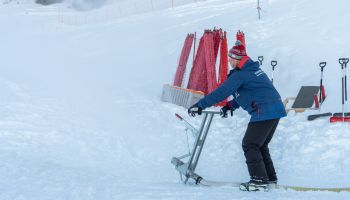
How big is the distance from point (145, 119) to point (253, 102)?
490 cm

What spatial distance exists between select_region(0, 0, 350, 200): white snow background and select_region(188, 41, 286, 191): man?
34 centimetres

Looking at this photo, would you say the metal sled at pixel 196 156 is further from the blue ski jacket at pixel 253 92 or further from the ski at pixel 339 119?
the ski at pixel 339 119

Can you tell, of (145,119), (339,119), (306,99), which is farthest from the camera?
(145,119)

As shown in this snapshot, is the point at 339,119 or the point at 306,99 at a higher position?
the point at 306,99

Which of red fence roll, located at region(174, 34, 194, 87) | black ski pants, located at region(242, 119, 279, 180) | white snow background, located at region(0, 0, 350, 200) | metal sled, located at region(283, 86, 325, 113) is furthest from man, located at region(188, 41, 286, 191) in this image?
red fence roll, located at region(174, 34, 194, 87)

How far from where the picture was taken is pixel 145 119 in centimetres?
1030

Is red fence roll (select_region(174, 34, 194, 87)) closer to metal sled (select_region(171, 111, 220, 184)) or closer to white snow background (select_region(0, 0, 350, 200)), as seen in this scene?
white snow background (select_region(0, 0, 350, 200))

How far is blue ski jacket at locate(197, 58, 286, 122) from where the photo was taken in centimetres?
556

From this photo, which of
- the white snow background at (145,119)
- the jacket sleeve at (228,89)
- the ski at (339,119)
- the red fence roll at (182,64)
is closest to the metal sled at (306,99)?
the white snow background at (145,119)

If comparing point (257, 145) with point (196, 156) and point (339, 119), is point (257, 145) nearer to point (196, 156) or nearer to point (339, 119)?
point (196, 156)

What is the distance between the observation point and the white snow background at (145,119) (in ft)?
19.8

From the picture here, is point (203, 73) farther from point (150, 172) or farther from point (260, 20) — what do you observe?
point (260, 20)

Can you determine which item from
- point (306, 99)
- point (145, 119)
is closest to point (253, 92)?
point (306, 99)

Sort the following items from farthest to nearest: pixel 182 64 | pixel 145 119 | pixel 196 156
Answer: pixel 182 64, pixel 145 119, pixel 196 156
